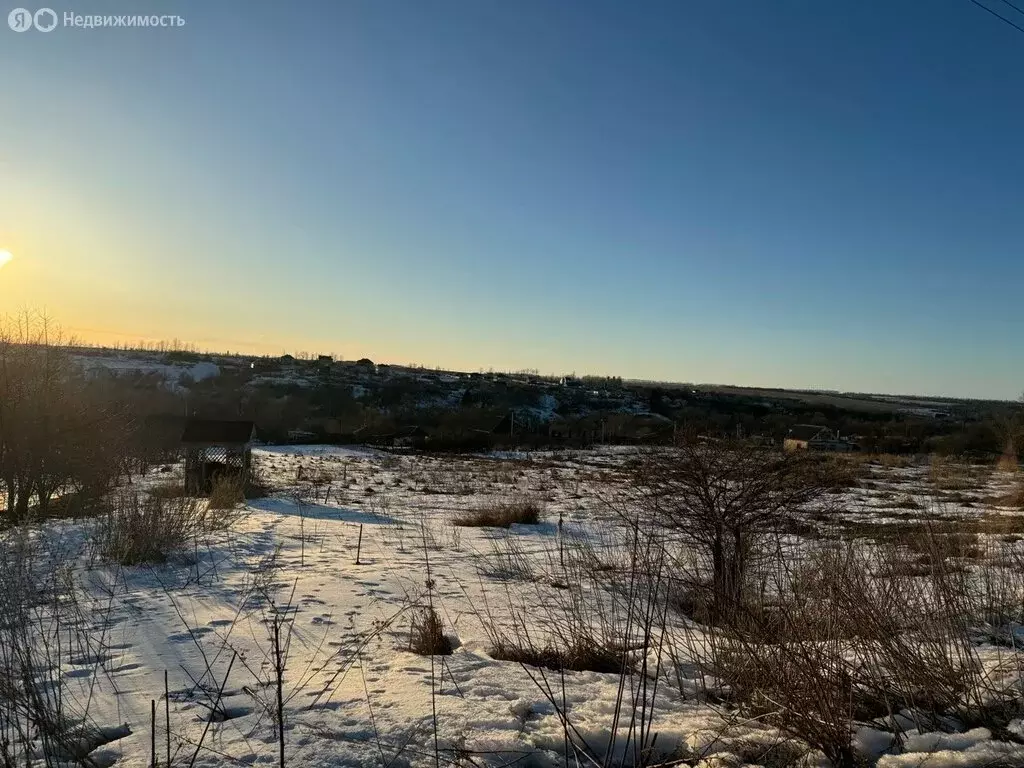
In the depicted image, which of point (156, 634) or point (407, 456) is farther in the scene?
point (407, 456)

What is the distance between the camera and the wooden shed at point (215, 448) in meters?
16.6

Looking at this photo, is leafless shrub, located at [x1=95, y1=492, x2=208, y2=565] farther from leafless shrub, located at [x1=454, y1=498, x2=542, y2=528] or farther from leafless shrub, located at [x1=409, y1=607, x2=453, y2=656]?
leafless shrub, located at [x1=454, y1=498, x2=542, y2=528]

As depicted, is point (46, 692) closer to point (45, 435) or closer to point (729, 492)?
point (729, 492)

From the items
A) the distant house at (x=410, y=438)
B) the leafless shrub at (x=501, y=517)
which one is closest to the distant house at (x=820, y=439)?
the distant house at (x=410, y=438)

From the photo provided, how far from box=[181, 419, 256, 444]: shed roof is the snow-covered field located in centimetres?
939

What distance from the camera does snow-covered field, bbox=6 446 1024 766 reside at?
2465 mm

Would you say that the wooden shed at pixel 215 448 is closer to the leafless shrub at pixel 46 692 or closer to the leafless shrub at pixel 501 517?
the leafless shrub at pixel 501 517

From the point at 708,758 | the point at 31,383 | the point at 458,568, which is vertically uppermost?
the point at 31,383

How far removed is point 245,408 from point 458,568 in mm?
48739

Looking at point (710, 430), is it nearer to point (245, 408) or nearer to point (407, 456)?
point (407, 456)

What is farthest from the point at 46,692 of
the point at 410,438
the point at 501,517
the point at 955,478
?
the point at 410,438

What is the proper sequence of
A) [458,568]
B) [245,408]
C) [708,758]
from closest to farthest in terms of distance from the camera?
1. [708,758]
2. [458,568]
3. [245,408]

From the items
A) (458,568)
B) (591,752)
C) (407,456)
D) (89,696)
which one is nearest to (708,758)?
(591,752)

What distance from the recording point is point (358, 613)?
473 cm
